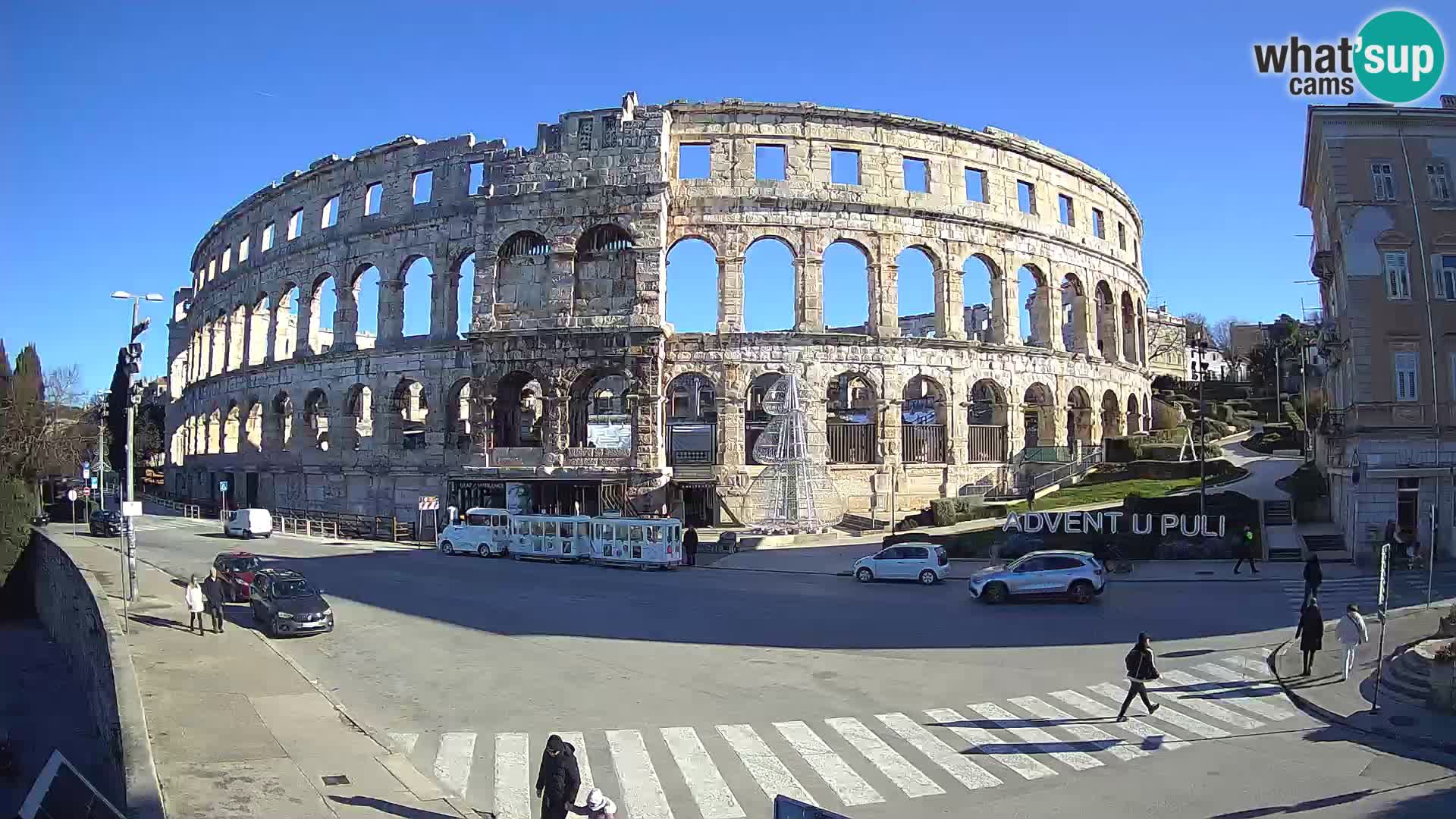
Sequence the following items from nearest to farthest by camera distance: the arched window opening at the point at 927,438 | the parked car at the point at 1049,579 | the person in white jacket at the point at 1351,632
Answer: the person in white jacket at the point at 1351,632, the parked car at the point at 1049,579, the arched window opening at the point at 927,438

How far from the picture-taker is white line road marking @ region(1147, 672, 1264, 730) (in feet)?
42.5

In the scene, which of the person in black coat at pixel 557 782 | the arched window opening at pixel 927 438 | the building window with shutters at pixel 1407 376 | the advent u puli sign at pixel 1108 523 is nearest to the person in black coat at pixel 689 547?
the advent u puli sign at pixel 1108 523

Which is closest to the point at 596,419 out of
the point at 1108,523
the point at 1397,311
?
the point at 1108,523

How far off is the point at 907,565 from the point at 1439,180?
20.7m

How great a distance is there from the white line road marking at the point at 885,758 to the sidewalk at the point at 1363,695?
698 cm

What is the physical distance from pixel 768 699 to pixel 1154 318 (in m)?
74.5

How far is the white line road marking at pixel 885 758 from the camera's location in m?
10.5

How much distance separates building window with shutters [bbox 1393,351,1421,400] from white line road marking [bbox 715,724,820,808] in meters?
25.4

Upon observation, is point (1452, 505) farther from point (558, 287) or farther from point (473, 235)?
point (473, 235)

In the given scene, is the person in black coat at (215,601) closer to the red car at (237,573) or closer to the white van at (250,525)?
the red car at (237,573)

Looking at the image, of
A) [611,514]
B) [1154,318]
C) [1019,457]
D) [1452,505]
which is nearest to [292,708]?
[611,514]

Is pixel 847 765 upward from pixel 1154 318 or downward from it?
downward

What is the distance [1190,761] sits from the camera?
11.3 metres

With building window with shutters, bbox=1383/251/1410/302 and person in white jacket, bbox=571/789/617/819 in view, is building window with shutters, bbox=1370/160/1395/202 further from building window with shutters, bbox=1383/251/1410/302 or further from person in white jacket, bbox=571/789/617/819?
person in white jacket, bbox=571/789/617/819
